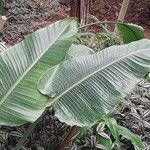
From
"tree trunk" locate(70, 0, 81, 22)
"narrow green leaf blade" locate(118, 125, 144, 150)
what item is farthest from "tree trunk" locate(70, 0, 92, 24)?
"narrow green leaf blade" locate(118, 125, 144, 150)

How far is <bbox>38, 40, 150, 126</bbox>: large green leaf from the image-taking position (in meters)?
1.86

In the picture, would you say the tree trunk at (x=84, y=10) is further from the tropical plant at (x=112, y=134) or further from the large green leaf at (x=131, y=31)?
the tropical plant at (x=112, y=134)

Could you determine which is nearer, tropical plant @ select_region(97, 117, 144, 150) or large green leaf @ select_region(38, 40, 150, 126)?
large green leaf @ select_region(38, 40, 150, 126)

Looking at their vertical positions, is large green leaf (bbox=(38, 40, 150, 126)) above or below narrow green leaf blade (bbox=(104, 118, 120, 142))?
above

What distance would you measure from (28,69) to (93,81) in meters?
0.32

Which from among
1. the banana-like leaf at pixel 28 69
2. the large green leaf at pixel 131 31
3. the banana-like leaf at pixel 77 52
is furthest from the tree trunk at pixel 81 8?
the banana-like leaf at pixel 28 69

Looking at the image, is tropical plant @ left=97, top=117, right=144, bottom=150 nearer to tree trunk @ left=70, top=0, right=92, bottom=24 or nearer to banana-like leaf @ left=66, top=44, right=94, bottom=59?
banana-like leaf @ left=66, top=44, right=94, bottom=59

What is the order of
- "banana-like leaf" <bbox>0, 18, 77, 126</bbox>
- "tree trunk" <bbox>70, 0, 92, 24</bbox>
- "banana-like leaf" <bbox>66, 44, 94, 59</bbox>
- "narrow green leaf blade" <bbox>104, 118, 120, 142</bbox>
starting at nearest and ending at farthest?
1. "banana-like leaf" <bbox>0, 18, 77, 126</bbox>
2. "narrow green leaf blade" <bbox>104, 118, 120, 142</bbox>
3. "banana-like leaf" <bbox>66, 44, 94, 59</bbox>
4. "tree trunk" <bbox>70, 0, 92, 24</bbox>

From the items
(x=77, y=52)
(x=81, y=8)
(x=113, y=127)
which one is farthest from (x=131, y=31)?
(x=81, y=8)

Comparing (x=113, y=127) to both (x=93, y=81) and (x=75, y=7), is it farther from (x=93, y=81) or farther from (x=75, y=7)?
(x=75, y=7)

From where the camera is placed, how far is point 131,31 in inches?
98.3

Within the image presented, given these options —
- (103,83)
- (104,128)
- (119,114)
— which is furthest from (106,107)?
(119,114)

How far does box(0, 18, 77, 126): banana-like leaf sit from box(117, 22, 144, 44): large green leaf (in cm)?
45

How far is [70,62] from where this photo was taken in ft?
6.50
